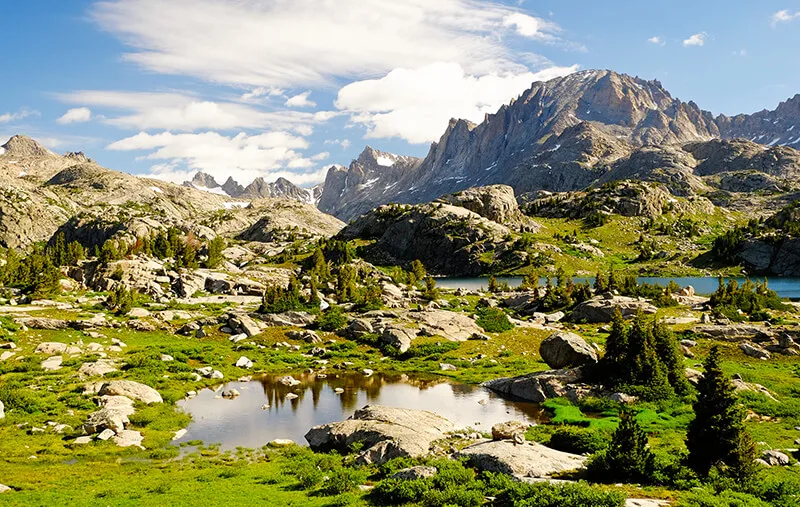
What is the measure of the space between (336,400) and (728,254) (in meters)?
196

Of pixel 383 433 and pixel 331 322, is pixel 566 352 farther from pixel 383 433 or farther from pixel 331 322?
pixel 331 322

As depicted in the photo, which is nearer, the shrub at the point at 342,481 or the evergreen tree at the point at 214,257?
the shrub at the point at 342,481

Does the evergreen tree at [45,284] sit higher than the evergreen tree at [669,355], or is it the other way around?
the evergreen tree at [45,284]

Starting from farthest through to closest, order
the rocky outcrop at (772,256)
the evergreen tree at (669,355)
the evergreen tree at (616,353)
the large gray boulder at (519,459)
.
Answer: the rocky outcrop at (772,256) → the evergreen tree at (616,353) → the evergreen tree at (669,355) → the large gray boulder at (519,459)

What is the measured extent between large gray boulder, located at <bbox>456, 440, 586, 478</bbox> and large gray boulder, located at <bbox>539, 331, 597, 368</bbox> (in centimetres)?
2205

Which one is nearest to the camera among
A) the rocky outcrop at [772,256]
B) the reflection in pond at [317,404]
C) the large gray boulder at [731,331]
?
the reflection in pond at [317,404]

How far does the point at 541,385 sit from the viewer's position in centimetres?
4784

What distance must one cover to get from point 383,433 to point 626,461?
49.4ft

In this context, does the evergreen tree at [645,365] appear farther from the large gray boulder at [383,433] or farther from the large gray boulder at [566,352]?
the large gray boulder at [383,433]

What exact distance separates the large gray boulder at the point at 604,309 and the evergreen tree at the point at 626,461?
61998 mm

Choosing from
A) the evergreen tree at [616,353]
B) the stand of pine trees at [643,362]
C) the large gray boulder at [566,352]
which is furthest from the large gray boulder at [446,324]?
the stand of pine trees at [643,362]

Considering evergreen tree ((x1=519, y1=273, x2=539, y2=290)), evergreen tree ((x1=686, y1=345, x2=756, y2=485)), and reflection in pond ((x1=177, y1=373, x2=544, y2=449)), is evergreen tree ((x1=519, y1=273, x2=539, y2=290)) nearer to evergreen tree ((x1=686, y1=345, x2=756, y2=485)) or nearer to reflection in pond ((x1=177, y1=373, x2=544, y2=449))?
reflection in pond ((x1=177, y1=373, x2=544, y2=449))

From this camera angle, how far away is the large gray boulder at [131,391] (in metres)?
44.3

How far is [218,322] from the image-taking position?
3044 inches
